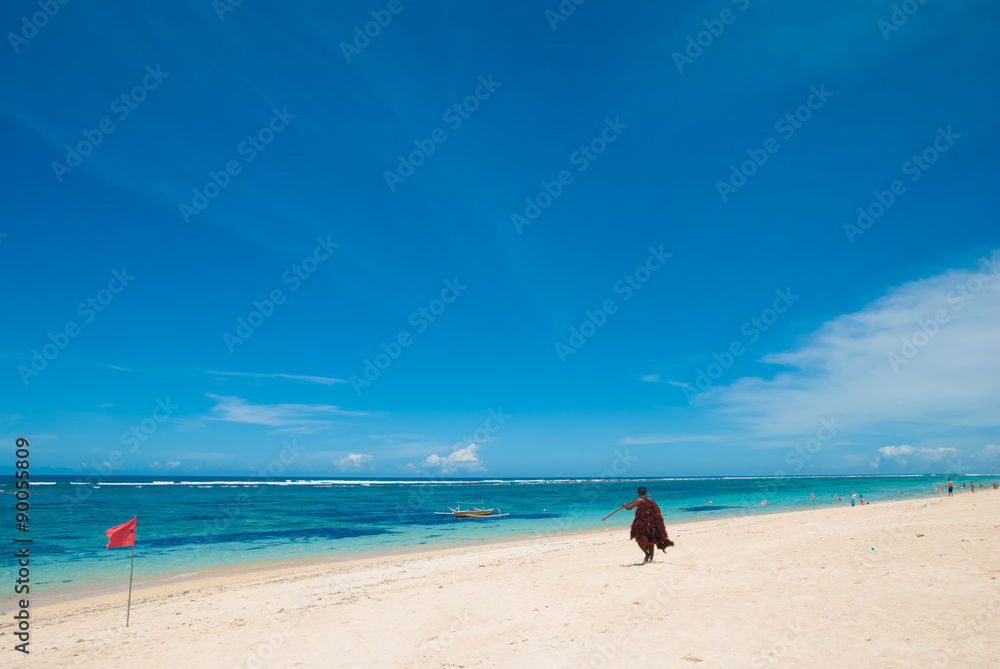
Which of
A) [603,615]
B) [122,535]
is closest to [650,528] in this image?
[603,615]

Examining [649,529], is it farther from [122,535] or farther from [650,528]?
[122,535]

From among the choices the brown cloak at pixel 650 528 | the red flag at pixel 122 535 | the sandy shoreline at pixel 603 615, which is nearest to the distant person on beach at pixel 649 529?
the brown cloak at pixel 650 528

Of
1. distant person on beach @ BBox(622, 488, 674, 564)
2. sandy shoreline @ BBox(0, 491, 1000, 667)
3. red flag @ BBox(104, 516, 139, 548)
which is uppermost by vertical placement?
red flag @ BBox(104, 516, 139, 548)

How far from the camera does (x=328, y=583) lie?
1725 cm

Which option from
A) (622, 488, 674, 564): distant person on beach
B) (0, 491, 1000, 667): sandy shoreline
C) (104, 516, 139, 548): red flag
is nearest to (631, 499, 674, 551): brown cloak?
(622, 488, 674, 564): distant person on beach

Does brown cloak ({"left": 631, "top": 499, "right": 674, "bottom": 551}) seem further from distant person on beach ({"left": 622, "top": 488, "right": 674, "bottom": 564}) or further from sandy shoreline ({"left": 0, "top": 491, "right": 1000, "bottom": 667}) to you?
sandy shoreline ({"left": 0, "top": 491, "right": 1000, "bottom": 667})

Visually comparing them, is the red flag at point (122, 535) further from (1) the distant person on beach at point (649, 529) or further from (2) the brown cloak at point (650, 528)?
(2) the brown cloak at point (650, 528)

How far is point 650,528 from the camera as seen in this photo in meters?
15.1

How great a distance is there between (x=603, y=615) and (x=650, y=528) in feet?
19.2

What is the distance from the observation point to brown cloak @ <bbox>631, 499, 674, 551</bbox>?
15.1m

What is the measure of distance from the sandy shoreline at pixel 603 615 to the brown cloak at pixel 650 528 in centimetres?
75

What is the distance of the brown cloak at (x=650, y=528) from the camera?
49.5ft

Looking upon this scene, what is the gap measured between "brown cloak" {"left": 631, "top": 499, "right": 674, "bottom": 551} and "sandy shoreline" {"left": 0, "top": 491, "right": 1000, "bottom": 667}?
0.75m

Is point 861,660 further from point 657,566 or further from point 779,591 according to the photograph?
point 657,566
